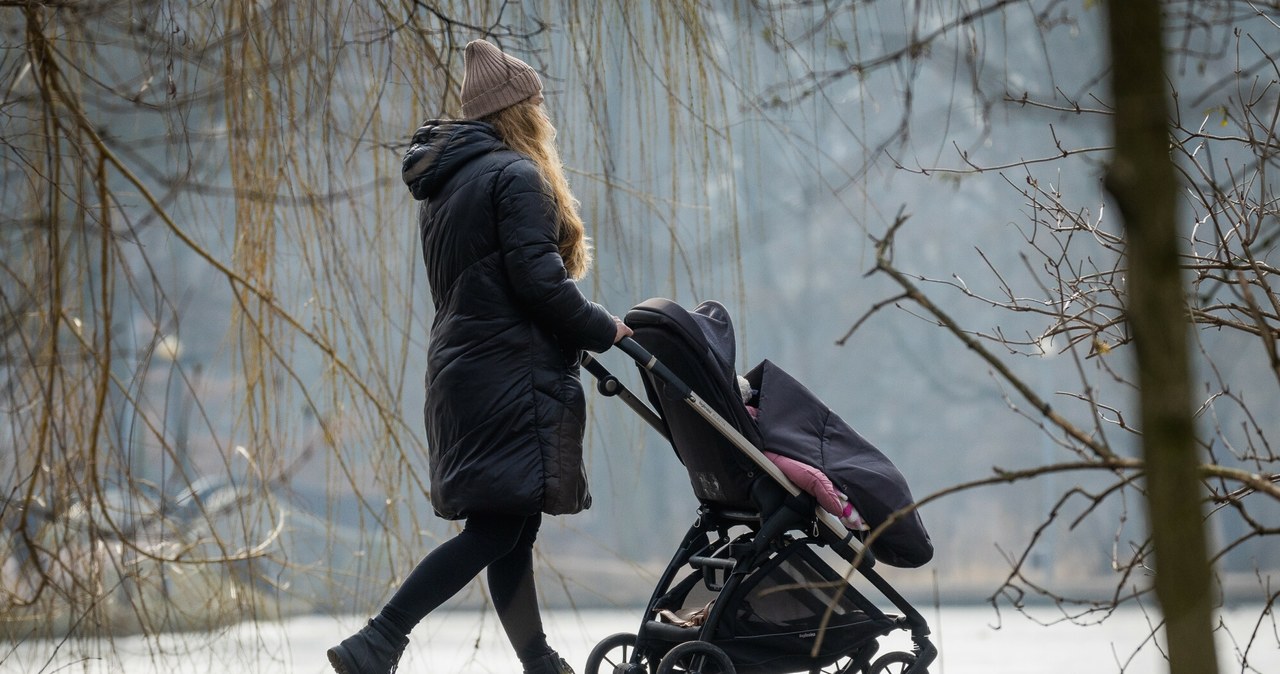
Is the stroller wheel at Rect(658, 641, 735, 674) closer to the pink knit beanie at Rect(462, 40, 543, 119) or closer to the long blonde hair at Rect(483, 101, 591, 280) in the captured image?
the long blonde hair at Rect(483, 101, 591, 280)

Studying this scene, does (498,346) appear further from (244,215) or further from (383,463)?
(244,215)

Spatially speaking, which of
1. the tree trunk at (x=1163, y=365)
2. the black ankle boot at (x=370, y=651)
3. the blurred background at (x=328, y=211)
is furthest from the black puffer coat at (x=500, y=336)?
the tree trunk at (x=1163, y=365)

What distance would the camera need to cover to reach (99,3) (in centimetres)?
234

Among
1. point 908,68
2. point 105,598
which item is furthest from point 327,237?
point 908,68

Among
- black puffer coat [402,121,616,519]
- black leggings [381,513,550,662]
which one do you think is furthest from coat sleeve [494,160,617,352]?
black leggings [381,513,550,662]

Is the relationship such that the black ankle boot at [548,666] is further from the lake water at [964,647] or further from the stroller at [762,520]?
the lake water at [964,647]

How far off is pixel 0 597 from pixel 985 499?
405 inches

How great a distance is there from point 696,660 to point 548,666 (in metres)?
0.31

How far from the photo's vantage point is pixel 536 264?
2.82 metres

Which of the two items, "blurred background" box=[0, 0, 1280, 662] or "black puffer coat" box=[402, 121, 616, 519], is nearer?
"blurred background" box=[0, 0, 1280, 662]

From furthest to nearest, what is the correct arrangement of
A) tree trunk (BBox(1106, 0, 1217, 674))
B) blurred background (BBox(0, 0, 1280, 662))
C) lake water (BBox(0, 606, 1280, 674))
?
lake water (BBox(0, 606, 1280, 674)), blurred background (BBox(0, 0, 1280, 662)), tree trunk (BBox(1106, 0, 1217, 674))

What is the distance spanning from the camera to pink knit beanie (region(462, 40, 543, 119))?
2.80 metres

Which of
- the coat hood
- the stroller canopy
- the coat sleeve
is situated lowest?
the stroller canopy

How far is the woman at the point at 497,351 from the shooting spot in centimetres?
280
